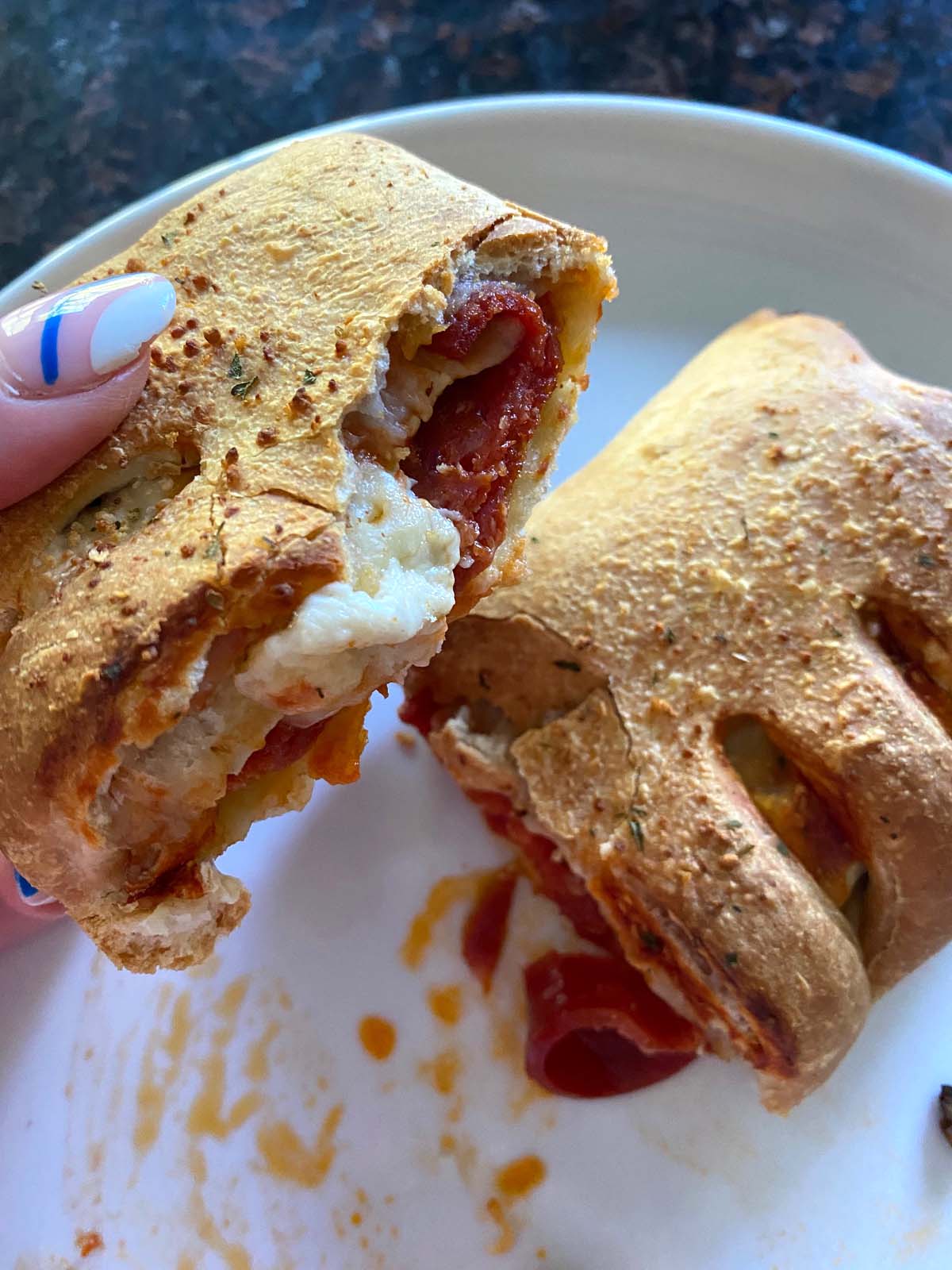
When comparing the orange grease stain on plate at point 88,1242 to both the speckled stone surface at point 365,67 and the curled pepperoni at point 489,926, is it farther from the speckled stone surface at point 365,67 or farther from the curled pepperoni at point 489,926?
the speckled stone surface at point 365,67

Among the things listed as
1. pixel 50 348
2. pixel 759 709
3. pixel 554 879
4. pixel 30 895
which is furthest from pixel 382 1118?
pixel 50 348

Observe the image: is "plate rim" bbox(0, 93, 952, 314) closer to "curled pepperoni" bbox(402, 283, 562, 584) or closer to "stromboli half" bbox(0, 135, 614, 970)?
"stromboli half" bbox(0, 135, 614, 970)

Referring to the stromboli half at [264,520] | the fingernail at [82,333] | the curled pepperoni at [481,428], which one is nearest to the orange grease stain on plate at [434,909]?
the stromboli half at [264,520]

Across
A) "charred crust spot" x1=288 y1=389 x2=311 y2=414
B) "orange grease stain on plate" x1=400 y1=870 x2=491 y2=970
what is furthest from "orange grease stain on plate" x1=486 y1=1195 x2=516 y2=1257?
"charred crust spot" x1=288 y1=389 x2=311 y2=414

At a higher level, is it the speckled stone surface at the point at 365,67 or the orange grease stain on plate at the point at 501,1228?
the speckled stone surface at the point at 365,67

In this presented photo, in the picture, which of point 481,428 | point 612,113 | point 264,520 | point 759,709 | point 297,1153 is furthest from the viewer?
point 612,113

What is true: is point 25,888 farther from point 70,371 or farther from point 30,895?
point 70,371

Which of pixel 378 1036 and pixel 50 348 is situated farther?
pixel 378 1036
